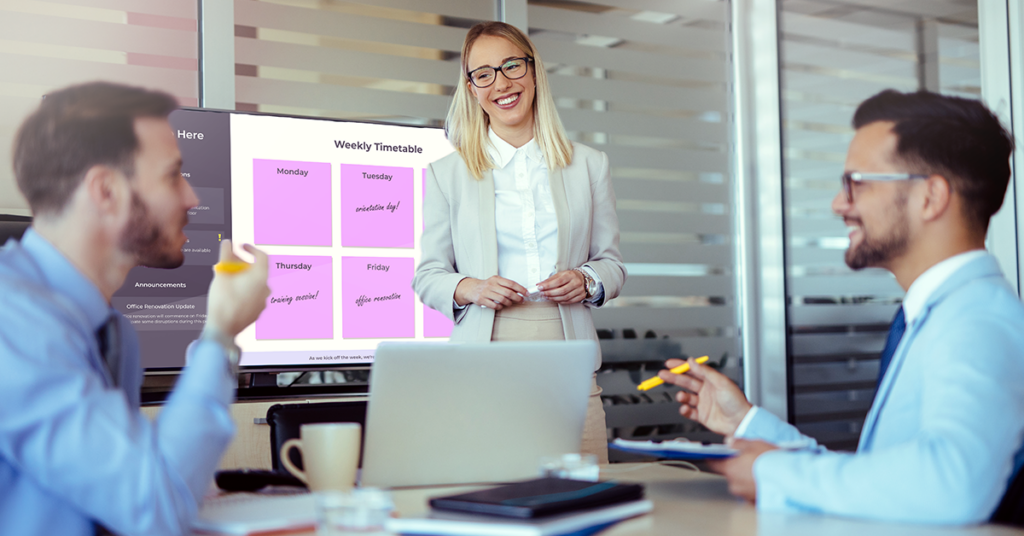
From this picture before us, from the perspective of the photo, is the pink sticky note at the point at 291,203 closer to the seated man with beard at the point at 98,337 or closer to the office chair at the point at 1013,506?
the seated man with beard at the point at 98,337

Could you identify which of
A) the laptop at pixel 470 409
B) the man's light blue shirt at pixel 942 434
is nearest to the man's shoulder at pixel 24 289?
the laptop at pixel 470 409

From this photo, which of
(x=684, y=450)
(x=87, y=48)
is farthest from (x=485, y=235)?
(x=87, y=48)

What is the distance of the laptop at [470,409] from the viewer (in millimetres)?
1181

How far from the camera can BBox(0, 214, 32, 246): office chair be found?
174 cm

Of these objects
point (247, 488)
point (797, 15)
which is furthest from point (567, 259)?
point (797, 15)

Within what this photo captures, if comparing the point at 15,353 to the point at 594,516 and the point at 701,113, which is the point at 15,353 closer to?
the point at 594,516

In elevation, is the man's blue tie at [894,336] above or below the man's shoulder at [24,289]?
below

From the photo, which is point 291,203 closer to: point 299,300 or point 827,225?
point 299,300

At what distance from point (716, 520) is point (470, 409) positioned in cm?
38

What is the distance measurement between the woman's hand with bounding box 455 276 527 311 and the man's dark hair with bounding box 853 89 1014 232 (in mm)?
1040

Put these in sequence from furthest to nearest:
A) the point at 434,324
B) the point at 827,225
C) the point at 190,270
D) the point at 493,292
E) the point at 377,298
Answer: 1. the point at 827,225
2. the point at 434,324
3. the point at 377,298
4. the point at 190,270
5. the point at 493,292

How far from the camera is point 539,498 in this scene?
3.13 feet

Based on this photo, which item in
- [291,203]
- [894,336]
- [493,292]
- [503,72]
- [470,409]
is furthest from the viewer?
[291,203]

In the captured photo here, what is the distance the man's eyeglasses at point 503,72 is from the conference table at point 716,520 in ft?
4.49
